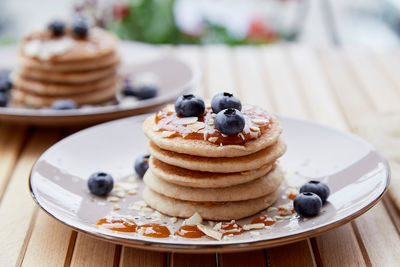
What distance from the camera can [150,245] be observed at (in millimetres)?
1414

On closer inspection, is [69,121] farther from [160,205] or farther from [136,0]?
[136,0]

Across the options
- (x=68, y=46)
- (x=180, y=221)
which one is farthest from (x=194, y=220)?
(x=68, y=46)

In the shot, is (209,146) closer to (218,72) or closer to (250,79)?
(250,79)

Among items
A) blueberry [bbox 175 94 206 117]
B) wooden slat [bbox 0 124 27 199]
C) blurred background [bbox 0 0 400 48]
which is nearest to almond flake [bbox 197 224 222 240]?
blueberry [bbox 175 94 206 117]

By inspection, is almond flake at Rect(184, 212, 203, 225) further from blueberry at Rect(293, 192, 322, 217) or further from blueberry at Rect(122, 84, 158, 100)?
blueberry at Rect(122, 84, 158, 100)

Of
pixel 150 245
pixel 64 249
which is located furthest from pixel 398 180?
pixel 64 249

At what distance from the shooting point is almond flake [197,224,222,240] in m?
1.59

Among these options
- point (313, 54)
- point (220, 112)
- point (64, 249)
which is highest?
point (220, 112)

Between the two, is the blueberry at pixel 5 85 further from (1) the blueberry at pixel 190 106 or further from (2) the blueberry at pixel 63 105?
(1) the blueberry at pixel 190 106

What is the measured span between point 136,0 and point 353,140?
3.02m

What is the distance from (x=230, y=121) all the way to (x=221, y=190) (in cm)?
24

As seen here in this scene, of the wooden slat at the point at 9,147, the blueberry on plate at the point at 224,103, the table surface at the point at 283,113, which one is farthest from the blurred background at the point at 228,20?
the blueberry on plate at the point at 224,103

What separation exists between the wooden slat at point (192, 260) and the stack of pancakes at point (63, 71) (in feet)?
4.62

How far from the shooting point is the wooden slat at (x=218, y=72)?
10.1ft
